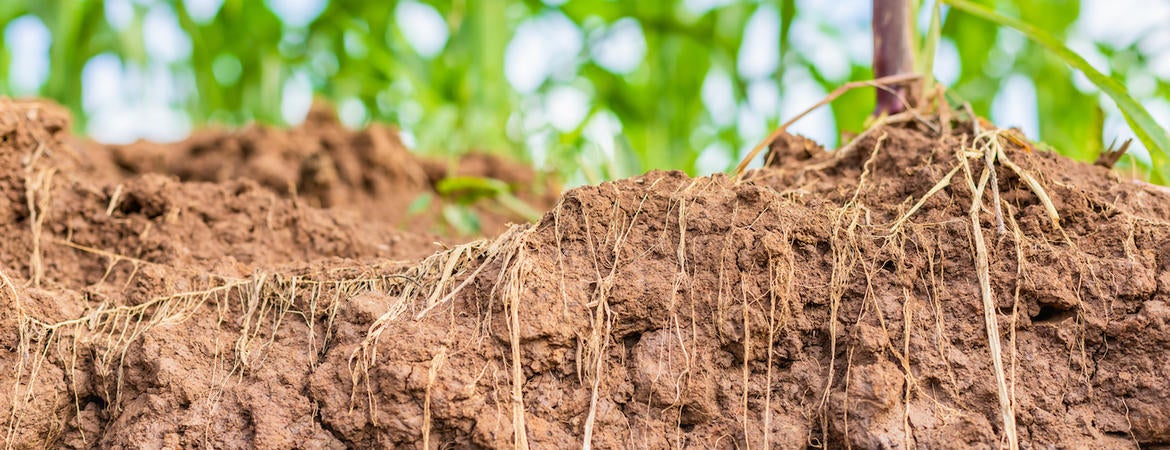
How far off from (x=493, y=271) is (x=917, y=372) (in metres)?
0.67

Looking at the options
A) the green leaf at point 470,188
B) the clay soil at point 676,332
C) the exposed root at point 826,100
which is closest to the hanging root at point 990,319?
the clay soil at point 676,332

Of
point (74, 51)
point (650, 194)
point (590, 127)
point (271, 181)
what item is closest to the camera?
point (650, 194)

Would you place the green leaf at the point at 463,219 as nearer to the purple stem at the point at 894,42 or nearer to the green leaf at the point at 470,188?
the green leaf at the point at 470,188

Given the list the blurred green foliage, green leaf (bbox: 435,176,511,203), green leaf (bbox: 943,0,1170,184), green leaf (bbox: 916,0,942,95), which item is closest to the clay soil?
green leaf (bbox: 943,0,1170,184)

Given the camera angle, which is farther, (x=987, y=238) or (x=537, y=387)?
(x=987, y=238)

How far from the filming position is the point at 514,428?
1324 millimetres

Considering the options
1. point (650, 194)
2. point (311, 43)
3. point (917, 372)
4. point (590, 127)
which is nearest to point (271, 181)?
point (590, 127)

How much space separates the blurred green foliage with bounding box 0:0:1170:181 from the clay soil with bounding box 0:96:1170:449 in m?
2.46

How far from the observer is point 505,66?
14.5ft

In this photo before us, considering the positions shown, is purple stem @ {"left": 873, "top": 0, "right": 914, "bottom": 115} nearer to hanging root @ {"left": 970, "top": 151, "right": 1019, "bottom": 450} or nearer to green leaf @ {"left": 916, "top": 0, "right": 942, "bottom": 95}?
green leaf @ {"left": 916, "top": 0, "right": 942, "bottom": 95}

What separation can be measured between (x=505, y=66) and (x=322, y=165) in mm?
1613

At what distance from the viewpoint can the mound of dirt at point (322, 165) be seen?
3020 millimetres

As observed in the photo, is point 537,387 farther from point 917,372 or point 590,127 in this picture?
point 590,127

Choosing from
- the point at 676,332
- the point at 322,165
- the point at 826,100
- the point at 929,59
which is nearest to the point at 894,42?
the point at 929,59
